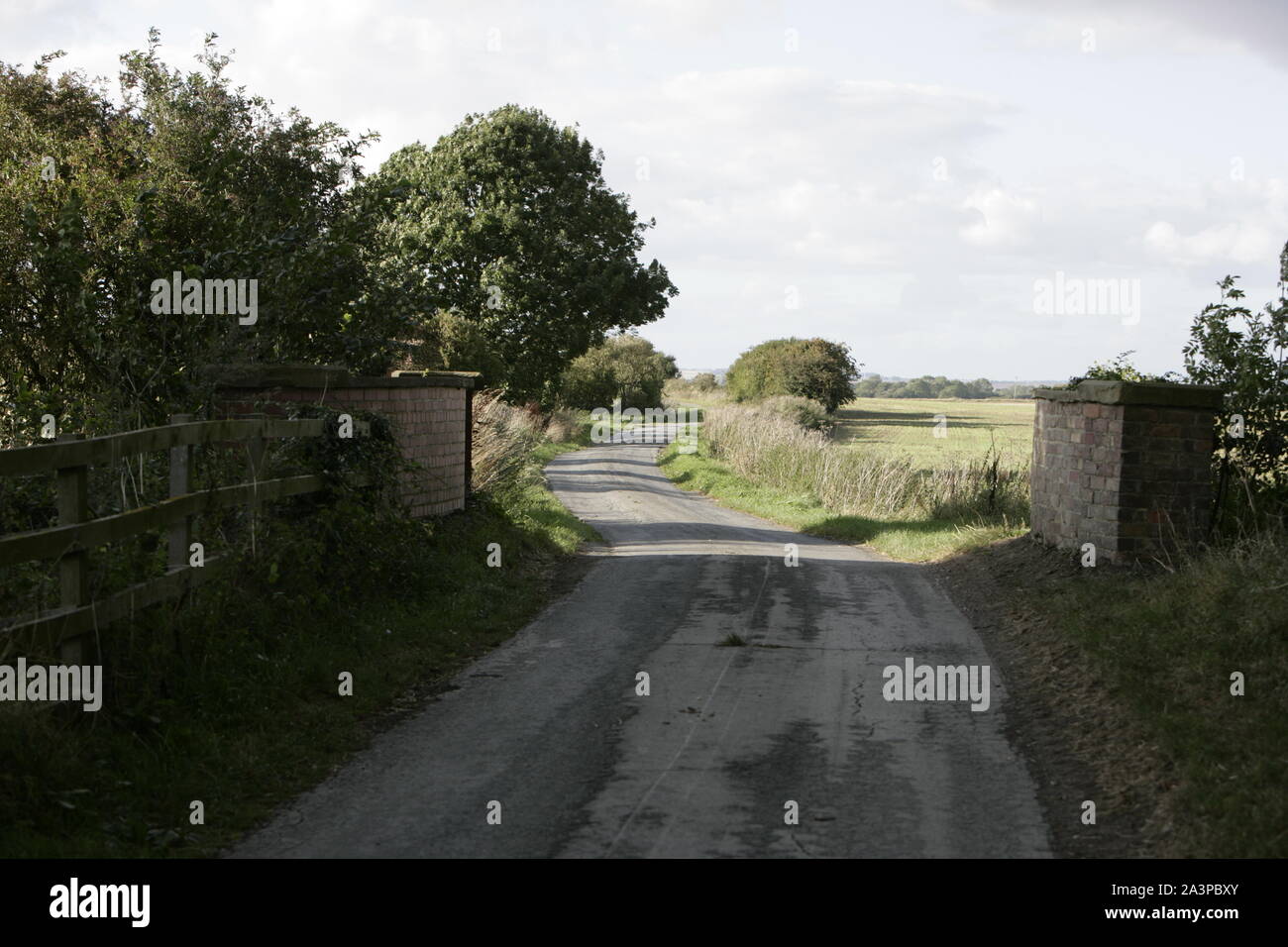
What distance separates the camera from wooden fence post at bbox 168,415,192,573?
6.90 m

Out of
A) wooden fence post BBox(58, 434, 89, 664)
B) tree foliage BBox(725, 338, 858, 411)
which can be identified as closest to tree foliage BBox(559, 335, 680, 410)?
tree foliage BBox(725, 338, 858, 411)

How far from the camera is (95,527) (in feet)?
19.2

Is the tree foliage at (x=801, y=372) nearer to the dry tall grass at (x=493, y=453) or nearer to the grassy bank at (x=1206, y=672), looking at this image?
the dry tall grass at (x=493, y=453)

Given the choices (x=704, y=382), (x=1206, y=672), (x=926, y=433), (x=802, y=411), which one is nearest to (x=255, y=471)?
(x=1206, y=672)

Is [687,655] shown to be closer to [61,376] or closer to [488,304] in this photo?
[61,376]

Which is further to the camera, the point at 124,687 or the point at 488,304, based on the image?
the point at 488,304

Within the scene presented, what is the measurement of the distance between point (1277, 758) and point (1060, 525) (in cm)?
649

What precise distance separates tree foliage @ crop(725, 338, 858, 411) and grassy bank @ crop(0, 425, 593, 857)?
161 ft

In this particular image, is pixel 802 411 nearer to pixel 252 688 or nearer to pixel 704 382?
pixel 252 688

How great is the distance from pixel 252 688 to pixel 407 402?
18.1 ft

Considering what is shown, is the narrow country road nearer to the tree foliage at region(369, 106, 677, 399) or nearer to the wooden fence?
the wooden fence

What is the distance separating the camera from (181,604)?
693cm

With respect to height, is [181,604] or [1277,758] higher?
[181,604]
